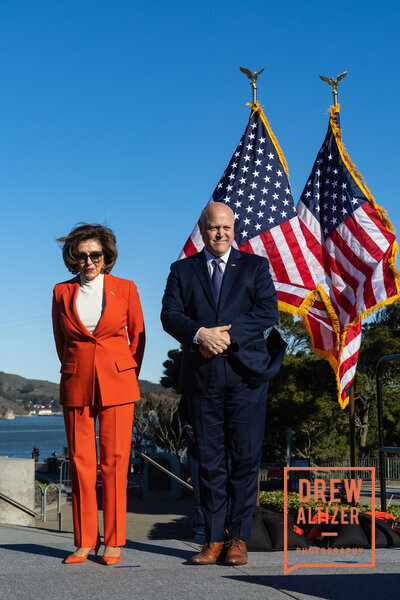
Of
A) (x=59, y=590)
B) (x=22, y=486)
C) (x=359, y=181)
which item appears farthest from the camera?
(x=22, y=486)

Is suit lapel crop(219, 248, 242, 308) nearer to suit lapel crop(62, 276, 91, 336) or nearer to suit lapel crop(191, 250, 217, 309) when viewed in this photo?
suit lapel crop(191, 250, 217, 309)

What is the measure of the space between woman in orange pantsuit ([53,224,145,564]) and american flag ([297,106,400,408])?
17.6 feet

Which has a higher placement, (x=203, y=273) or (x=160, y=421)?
(x=203, y=273)

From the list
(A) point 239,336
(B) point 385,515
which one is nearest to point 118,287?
(A) point 239,336

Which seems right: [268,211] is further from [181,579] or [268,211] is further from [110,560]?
[181,579]

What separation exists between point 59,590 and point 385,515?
128 inches

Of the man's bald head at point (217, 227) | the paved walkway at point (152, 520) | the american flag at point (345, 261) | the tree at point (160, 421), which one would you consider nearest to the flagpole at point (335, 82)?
the american flag at point (345, 261)

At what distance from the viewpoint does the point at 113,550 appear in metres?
3.55

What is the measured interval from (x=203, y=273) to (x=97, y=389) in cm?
85

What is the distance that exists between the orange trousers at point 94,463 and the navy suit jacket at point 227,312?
16.4 inches

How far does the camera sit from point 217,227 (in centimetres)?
380

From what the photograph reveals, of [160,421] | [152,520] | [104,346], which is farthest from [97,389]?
[160,421]

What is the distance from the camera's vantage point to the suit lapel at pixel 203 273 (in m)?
3.72

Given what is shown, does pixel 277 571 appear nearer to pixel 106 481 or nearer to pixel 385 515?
pixel 106 481
